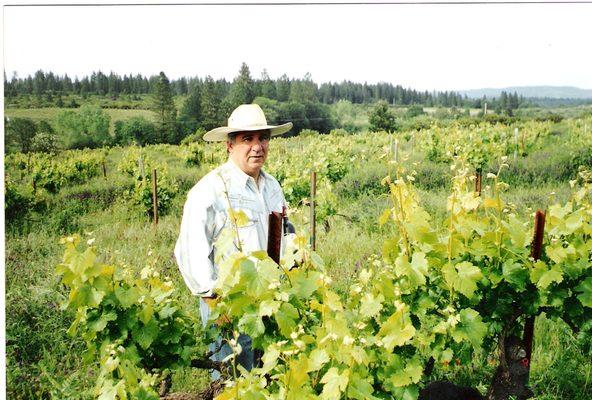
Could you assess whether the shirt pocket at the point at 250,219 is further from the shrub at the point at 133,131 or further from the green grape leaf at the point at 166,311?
the shrub at the point at 133,131

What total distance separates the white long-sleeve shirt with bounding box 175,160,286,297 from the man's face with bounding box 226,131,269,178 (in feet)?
0.14

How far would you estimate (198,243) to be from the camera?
2.76 meters

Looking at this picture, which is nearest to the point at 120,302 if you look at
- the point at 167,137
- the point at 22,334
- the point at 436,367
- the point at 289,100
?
the point at 436,367

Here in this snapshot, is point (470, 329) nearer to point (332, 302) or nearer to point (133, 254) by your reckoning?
point (332, 302)

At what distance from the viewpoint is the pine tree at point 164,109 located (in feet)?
52.5

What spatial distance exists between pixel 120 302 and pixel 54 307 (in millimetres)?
3042

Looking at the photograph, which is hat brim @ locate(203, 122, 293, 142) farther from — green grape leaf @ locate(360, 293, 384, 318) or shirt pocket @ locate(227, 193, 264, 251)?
green grape leaf @ locate(360, 293, 384, 318)

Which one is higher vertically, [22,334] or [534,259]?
[534,259]

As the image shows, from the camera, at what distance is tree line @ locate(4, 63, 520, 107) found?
8623 mm

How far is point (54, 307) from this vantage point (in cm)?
473

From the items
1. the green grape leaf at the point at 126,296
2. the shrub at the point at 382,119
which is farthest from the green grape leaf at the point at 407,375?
the shrub at the point at 382,119

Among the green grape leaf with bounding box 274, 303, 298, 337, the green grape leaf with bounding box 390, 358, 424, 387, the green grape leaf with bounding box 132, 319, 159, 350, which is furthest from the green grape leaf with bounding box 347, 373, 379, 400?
the green grape leaf with bounding box 132, 319, 159, 350

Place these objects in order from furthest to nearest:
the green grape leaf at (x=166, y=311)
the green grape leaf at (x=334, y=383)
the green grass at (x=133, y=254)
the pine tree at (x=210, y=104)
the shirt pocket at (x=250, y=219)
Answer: the pine tree at (x=210, y=104) → the green grass at (x=133, y=254) → the shirt pocket at (x=250, y=219) → the green grape leaf at (x=166, y=311) → the green grape leaf at (x=334, y=383)

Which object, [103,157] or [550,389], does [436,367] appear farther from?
[103,157]
